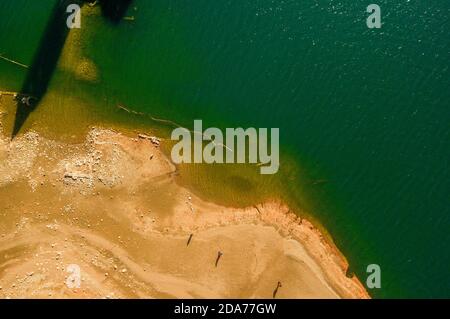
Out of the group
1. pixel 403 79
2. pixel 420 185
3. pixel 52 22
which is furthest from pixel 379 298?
pixel 52 22

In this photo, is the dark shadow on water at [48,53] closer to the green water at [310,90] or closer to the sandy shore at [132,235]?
the green water at [310,90]

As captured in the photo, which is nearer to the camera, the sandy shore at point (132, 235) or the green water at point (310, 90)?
the sandy shore at point (132, 235)

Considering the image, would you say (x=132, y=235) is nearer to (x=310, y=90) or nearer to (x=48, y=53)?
(x=48, y=53)

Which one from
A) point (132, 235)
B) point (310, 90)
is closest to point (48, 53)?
point (132, 235)

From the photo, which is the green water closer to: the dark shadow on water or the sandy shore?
the dark shadow on water

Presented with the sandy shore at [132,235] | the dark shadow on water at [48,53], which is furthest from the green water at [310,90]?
the sandy shore at [132,235]
